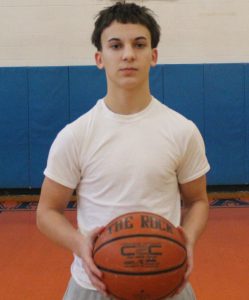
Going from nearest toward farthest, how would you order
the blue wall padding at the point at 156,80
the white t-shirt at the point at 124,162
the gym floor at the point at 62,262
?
the white t-shirt at the point at 124,162
the gym floor at the point at 62,262
the blue wall padding at the point at 156,80

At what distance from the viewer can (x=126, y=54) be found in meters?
1.25

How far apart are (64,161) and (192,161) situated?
40 centimetres

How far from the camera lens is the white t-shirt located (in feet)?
4.06

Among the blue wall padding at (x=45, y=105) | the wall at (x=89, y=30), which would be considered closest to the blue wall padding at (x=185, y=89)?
the wall at (x=89, y=30)

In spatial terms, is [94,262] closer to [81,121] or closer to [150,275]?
[150,275]

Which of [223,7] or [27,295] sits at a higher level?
[223,7]

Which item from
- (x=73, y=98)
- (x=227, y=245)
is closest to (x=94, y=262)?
(x=227, y=245)

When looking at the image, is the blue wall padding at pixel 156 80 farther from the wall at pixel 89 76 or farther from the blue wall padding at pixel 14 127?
the blue wall padding at pixel 14 127

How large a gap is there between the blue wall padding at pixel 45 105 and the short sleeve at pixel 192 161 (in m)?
3.89

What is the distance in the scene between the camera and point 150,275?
1.05 meters

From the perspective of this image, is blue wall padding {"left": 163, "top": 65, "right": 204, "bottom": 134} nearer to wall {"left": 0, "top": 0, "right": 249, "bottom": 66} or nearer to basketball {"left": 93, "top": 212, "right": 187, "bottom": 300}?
wall {"left": 0, "top": 0, "right": 249, "bottom": 66}

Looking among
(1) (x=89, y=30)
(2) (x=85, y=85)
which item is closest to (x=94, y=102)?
(2) (x=85, y=85)

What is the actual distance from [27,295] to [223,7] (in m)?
4.14

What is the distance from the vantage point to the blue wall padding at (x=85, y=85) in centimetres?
505
